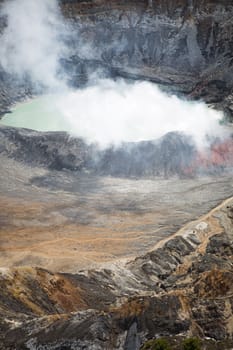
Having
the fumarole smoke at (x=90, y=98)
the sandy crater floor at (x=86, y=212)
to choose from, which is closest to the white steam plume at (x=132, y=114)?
the fumarole smoke at (x=90, y=98)

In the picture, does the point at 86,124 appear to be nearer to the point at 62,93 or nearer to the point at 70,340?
the point at 62,93

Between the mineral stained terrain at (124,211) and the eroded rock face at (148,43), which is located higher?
the eroded rock face at (148,43)

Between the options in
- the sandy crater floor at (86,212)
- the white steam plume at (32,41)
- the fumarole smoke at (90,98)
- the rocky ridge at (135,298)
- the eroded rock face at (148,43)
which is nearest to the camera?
the rocky ridge at (135,298)

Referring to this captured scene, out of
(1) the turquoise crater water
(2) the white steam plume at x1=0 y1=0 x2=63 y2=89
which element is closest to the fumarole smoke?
(2) the white steam plume at x1=0 y1=0 x2=63 y2=89

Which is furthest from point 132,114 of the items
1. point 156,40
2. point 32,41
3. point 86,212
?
point 32,41

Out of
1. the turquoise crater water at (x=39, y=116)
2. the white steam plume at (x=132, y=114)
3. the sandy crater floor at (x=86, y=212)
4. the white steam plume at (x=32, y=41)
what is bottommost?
the sandy crater floor at (x=86, y=212)

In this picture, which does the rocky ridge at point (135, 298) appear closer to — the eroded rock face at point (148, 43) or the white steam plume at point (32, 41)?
the eroded rock face at point (148, 43)
